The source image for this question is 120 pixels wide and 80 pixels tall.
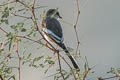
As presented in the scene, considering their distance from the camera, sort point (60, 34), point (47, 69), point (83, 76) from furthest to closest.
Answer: point (60, 34)
point (47, 69)
point (83, 76)

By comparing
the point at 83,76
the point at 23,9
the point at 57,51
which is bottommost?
the point at 83,76

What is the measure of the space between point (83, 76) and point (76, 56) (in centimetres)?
20

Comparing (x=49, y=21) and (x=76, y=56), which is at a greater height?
(x=49, y=21)

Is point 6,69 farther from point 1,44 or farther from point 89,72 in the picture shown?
point 89,72

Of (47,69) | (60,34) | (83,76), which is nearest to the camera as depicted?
(83,76)

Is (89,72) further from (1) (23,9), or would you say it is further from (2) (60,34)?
(2) (60,34)

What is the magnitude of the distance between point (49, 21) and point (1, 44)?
284cm

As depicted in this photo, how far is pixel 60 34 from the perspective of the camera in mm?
5117

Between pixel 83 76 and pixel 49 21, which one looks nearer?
pixel 83 76

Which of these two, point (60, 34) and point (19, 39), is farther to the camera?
point (60, 34)

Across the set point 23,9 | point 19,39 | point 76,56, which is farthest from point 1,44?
point 76,56

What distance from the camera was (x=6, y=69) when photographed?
2.54m

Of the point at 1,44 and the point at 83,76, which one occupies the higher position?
the point at 1,44

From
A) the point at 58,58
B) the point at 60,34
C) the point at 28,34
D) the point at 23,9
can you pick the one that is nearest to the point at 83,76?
the point at 58,58
